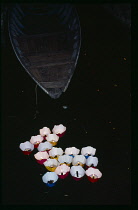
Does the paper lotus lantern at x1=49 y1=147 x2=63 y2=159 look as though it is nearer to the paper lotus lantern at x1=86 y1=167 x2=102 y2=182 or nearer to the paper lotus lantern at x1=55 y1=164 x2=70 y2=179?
the paper lotus lantern at x1=55 y1=164 x2=70 y2=179

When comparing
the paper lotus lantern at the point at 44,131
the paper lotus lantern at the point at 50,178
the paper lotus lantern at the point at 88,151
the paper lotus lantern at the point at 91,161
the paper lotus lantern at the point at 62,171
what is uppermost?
the paper lotus lantern at the point at 44,131

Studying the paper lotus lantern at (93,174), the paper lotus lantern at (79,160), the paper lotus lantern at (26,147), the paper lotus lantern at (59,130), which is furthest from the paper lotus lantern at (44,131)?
→ the paper lotus lantern at (93,174)

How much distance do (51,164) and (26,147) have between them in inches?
12.2

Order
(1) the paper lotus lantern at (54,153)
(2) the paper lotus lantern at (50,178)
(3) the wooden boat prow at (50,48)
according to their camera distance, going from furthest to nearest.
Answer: (3) the wooden boat prow at (50,48), (1) the paper lotus lantern at (54,153), (2) the paper lotus lantern at (50,178)

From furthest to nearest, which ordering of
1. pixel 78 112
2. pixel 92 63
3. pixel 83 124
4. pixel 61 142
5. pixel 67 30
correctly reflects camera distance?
1. pixel 67 30
2. pixel 92 63
3. pixel 78 112
4. pixel 83 124
5. pixel 61 142

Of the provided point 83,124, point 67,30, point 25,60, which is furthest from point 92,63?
point 83,124

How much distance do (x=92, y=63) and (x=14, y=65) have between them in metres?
0.95

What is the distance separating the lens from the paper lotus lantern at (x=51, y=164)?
146 centimetres

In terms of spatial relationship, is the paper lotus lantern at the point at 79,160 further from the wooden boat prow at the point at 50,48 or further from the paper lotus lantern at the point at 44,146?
the wooden boat prow at the point at 50,48

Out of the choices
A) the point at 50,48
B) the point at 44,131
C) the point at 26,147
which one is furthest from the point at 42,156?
the point at 50,48

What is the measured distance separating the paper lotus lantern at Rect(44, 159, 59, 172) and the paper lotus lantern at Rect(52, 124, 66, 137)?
1.30ft

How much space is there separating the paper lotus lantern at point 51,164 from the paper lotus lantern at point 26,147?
0.85ft

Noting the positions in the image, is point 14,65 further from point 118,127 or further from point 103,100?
point 118,127

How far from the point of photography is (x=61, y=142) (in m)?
1.81
